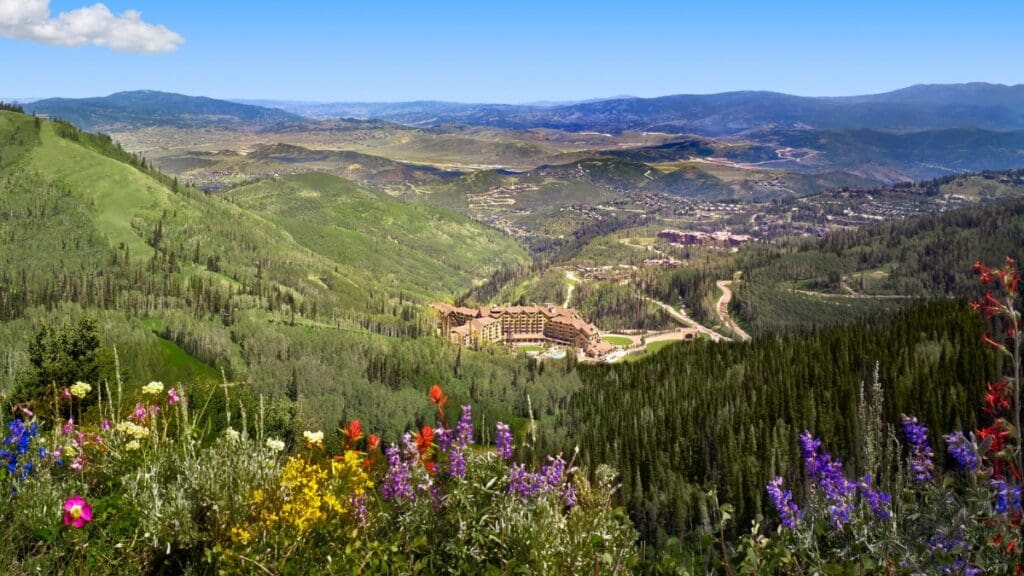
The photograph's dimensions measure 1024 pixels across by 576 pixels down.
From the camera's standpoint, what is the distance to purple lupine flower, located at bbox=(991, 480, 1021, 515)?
19.1 ft

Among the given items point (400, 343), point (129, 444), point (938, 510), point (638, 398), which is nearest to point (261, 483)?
point (129, 444)

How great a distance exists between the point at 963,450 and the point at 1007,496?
809mm

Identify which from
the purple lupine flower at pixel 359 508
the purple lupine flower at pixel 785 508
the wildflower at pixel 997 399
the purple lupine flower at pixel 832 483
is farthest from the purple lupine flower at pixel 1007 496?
the purple lupine flower at pixel 359 508

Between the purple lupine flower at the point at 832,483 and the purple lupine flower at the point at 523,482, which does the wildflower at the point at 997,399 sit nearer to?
the purple lupine flower at the point at 832,483

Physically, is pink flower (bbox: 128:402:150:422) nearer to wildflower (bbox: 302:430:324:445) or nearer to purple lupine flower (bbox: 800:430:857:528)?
wildflower (bbox: 302:430:324:445)

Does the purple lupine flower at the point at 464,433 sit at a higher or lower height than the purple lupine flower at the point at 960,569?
lower

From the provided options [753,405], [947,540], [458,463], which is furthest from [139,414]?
[753,405]

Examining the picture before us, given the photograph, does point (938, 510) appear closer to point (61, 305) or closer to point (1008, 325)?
point (1008, 325)

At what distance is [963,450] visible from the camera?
664 centimetres

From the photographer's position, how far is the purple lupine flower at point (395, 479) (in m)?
9.00

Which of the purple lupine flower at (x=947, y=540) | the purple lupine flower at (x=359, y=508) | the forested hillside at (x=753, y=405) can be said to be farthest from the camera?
the forested hillside at (x=753, y=405)

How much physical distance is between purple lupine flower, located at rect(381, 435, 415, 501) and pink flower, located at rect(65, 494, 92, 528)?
3.48 meters

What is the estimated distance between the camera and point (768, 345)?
137750mm

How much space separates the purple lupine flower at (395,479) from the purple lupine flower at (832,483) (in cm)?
530
